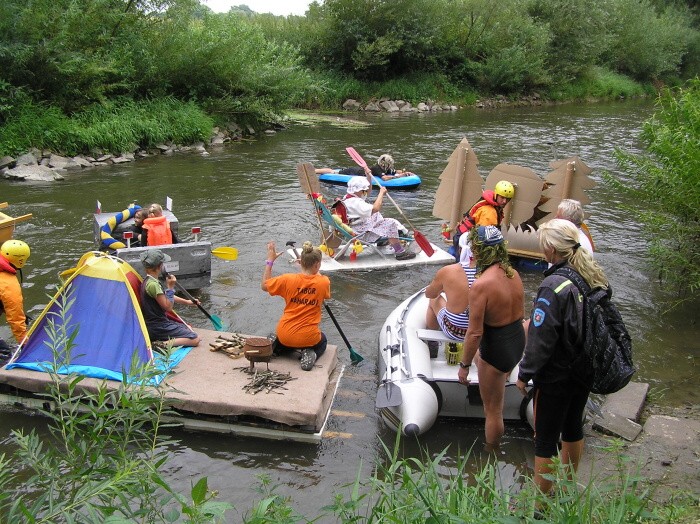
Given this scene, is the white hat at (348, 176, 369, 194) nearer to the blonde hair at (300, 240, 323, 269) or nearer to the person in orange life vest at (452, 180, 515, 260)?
the person in orange life vest at (452, 180, 515, 260)

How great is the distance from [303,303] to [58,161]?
11272 millimetres

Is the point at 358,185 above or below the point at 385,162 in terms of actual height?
above

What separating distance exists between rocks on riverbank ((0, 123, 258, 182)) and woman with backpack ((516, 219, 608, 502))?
12314mm

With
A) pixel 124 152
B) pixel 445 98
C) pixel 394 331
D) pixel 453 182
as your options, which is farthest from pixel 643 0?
pixel 394 331

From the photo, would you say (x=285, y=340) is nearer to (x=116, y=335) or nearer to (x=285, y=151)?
(x=116, y=335)

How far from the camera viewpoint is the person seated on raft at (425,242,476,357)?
16.7ft

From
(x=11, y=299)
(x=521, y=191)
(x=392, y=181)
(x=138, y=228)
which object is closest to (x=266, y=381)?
(x=11, y=299)

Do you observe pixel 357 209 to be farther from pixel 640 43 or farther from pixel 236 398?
pixel 640 43

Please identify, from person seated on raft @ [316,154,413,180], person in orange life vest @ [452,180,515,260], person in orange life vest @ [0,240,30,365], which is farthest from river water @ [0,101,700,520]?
person in orange life vest @ [452,180,515,260]

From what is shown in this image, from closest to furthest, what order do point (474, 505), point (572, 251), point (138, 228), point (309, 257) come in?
1. point (474, 505)
2. point (572, 251)
3. point (309, 257)
4. point (138, 228)

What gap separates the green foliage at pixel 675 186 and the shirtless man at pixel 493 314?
3.47 metres

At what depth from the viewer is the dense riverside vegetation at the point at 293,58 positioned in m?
15.3

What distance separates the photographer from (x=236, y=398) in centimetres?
Answer: 488

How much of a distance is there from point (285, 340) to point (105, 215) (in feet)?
12.9
